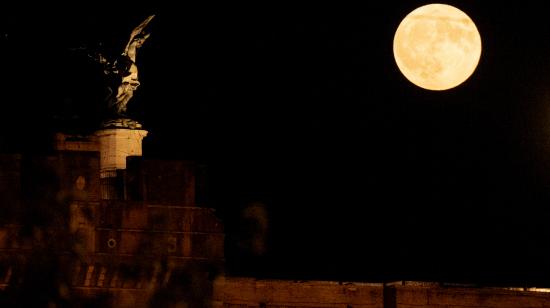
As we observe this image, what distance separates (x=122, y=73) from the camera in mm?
28766

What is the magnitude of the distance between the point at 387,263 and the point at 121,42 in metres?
8.49

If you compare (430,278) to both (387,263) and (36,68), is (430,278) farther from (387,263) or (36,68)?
(36,68)

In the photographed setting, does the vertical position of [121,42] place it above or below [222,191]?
above

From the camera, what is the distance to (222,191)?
3406cm

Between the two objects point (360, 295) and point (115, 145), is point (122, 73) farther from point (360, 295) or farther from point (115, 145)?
point (360, 295)

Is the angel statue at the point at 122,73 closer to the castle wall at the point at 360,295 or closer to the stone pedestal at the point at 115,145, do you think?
the stone pedestal at the point at 115,145

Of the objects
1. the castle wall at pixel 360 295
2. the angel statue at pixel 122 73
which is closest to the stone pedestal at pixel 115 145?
the angel statue at pixel 122 73

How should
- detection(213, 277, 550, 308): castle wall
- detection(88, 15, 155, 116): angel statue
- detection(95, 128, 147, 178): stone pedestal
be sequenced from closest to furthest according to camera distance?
1. detection(213, 277, 550, 308): castle wall
2. detection(88, 15, 155, 116): angel statue
3. detection(95, 128, 147, 178): stone pedestal

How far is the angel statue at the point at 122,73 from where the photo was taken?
2886 centimetres

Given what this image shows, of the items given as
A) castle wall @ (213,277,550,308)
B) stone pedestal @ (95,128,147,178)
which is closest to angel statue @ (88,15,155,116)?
stone pedestal @ (95,128,147,178)

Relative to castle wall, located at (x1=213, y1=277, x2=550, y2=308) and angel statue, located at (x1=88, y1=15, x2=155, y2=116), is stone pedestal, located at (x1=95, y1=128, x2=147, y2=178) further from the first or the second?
castle wall, located at (x1=213, y1=277, x2=550, y2=308)

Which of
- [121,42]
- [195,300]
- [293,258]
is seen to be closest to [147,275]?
[195,300]

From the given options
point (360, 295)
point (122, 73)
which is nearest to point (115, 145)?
point (122, 73)

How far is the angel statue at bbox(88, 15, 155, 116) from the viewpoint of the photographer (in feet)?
94.7
